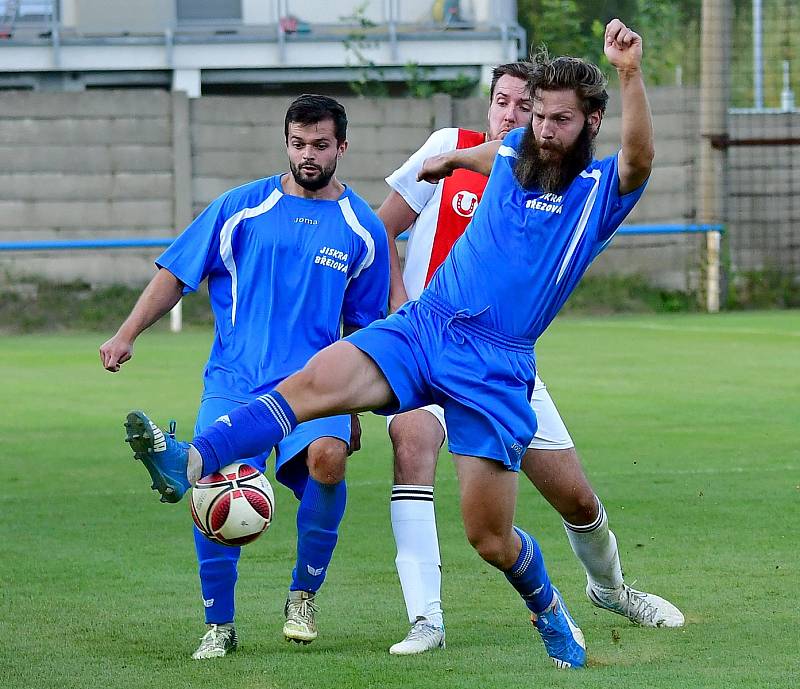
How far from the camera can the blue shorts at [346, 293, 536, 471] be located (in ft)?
16.0

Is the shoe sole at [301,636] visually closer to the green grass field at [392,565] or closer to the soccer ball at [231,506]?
the green grass field at [392,565]

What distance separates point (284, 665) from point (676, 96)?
57.9 feet

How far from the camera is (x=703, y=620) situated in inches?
222

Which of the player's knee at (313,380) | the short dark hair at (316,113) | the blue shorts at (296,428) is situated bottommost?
the blue shorts at (296,428)

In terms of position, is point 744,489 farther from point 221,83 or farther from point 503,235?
point 221,83

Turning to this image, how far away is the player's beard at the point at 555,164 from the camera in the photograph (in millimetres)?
4945

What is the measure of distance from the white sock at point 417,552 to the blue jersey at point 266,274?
651 mm

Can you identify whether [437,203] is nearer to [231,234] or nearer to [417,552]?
[231,234]

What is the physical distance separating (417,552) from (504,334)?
1023 mm

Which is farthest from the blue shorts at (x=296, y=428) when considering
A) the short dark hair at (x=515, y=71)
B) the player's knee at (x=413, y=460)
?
the short dark hair at (x=515, y=71)

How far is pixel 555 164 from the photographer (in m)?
4.95

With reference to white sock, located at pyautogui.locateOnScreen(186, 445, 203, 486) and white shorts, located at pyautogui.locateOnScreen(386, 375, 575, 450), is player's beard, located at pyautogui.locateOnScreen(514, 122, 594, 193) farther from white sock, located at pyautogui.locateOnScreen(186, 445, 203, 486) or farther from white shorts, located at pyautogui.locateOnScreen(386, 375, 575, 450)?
white sock, located at pyautogui.locateOnScreen(186, 445, 203, 486)

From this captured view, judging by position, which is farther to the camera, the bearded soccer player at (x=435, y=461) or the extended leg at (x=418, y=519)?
the bearded soccer player at (x=435, y=461)

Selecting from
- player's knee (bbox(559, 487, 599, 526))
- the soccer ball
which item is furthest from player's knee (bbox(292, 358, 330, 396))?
player's knee (bbox(559, 487, 599, 526))
